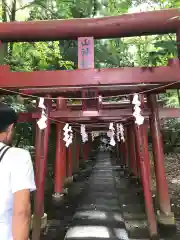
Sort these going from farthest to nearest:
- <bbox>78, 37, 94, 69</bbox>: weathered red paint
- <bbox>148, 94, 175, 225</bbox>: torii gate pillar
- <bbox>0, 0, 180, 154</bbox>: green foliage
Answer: <bbox>0, 0, 180, 154</bbox>: green foliage, <bbox>148, 94, 175, 225</bbox>: torii gate pillar, <bbox>78, 37, 94, 69</bbox>: weathered red paint

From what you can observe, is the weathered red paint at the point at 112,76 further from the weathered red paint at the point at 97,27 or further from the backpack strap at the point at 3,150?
the backpack strap at the point at 3,150

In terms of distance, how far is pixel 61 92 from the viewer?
5512mm

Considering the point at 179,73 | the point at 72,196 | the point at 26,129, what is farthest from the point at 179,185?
the point at 179,73

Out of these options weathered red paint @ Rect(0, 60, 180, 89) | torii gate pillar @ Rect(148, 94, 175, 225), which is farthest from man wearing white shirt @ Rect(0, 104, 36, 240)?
torii gate pillar @ Rect(148, 94, 175, 225)

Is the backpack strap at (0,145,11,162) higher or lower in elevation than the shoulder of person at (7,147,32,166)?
higher

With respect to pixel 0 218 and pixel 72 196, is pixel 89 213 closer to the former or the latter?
pixel 72 196

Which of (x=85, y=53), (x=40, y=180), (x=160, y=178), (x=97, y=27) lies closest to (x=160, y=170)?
(x=160, y=178)

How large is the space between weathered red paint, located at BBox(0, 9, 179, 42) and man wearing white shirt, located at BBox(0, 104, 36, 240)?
3.73m

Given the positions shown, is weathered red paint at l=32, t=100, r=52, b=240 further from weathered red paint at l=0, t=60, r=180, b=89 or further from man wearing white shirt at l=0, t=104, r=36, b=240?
man wearing white shirt at l=0, t=104, r=36, b=240

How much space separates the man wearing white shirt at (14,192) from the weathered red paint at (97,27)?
373 centimetres

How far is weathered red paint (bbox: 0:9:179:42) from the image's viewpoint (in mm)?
4926

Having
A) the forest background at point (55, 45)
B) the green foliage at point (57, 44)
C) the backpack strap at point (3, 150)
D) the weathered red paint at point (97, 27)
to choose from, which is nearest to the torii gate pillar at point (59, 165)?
the forest background at point (55, 45)

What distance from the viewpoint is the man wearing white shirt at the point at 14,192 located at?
1.66 meters

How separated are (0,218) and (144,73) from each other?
3.82 meters
